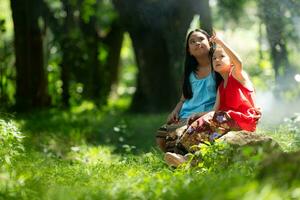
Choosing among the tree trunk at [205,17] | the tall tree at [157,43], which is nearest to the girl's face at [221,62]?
the tree trunk at [205,17]

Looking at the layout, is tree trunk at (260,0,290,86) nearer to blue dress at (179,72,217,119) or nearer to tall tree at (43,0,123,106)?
tall tree at (43,0,123,106)

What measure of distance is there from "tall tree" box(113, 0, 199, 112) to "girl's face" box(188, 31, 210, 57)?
4.52m

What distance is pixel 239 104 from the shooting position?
23.4 ft

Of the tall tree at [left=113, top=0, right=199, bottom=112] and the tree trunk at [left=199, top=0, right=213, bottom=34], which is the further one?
the tall tree at [left=113, top=0, right=199, bottom=112]

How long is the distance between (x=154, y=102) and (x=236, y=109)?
25.3 ft

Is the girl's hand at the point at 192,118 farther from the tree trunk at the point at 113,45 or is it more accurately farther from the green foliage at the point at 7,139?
the tree trunk at the point at 113,45

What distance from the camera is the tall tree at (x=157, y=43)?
41.5ft

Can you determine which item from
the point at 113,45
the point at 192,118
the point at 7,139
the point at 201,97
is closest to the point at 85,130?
the point at 201,97

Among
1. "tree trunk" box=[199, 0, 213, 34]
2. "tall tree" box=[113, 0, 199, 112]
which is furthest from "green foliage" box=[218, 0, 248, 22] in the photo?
"tree trunk" box=[199, 0, 213, 34]

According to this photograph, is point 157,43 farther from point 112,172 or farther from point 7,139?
point 112,172

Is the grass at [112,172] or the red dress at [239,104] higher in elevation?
the red dress at [239,104]

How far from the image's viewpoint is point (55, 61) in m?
17.3

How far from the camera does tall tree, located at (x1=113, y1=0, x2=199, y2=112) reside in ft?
41.5

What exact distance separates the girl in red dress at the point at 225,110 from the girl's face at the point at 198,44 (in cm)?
35
